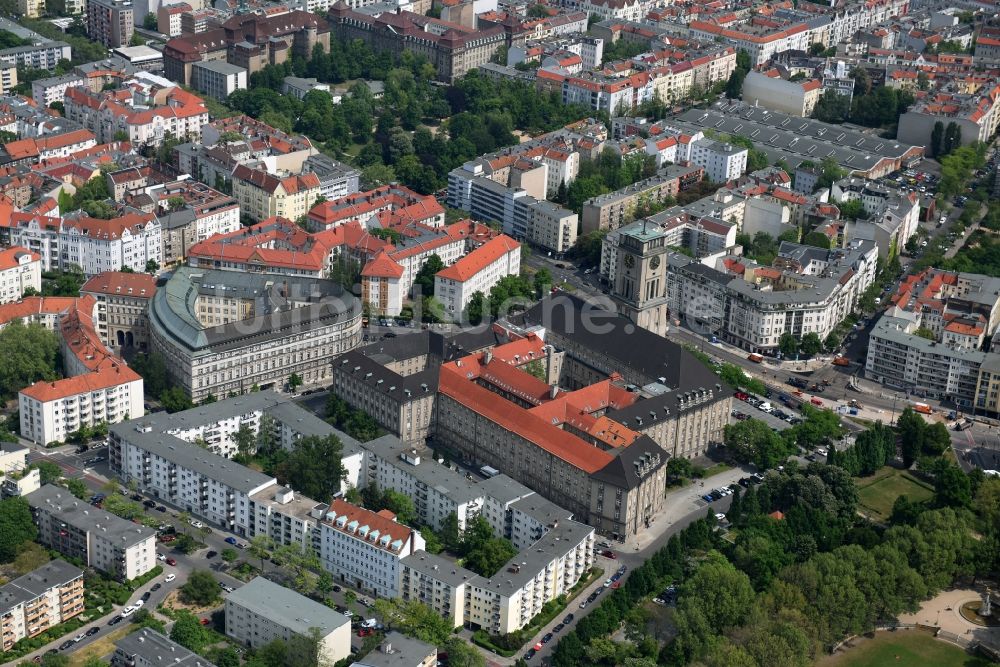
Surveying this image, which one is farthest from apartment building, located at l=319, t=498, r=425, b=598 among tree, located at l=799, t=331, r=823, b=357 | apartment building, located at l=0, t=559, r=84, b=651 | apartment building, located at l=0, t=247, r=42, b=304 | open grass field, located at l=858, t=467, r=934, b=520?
tree, located at l=799, t=331, r=823, b=357

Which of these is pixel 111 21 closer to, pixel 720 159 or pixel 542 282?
pixel 720 159

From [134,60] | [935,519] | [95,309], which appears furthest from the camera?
[134,60]

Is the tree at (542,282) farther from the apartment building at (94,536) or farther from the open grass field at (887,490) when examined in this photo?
the apartment building at (94,536)

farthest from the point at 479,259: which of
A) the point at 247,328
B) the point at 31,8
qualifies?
the point at 31,8

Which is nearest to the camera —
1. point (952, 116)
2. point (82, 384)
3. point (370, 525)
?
point (370, 525)

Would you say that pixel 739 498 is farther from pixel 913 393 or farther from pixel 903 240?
pixel 903 240

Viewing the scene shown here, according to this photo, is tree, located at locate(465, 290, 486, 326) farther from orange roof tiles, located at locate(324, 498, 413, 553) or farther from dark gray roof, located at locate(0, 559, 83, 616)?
dark gray roof, located at locate(0, 559, 83, 616)

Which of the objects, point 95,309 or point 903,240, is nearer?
point 95,309

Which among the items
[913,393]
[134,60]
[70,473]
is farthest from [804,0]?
[70,473]
